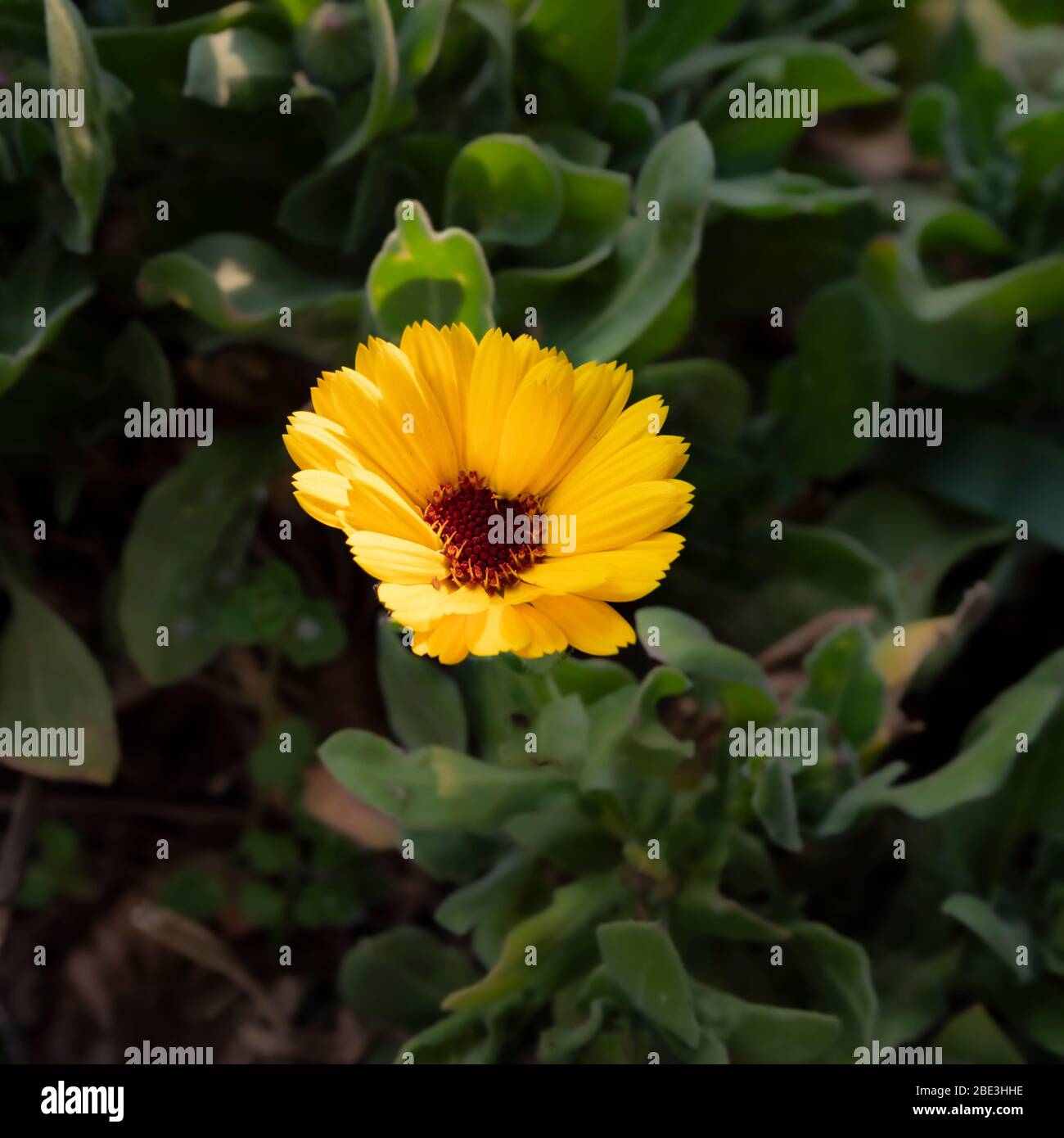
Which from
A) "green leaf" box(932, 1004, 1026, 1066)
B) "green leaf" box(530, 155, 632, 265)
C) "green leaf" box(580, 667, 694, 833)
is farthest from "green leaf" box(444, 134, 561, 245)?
"green leaf" box(932, 1004, 1026, 1066)

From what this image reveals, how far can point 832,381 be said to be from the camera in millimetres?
1413

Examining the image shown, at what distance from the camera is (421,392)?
0.92 m

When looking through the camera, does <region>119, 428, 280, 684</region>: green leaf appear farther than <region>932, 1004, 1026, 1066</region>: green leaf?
Yes

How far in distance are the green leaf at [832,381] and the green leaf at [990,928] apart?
0.50 m

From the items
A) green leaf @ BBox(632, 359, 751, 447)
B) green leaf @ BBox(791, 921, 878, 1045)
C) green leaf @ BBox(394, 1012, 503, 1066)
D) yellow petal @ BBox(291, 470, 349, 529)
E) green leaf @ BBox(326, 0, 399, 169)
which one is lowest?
Result: green leaf @ BBox(394, 1012, 503, 1066)

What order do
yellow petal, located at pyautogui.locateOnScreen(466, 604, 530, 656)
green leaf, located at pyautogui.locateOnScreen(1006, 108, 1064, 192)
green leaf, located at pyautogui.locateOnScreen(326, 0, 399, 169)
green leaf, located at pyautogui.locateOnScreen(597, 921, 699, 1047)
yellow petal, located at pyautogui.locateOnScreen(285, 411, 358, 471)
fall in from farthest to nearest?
green leaf, located at pyautogui.locateOnScreen(1006, 108, 1064, 192), green leaf, located at pyautogui.locateOnScreen(326, 0, 399, 169), green leaf, located at pyautogui.locateOnScreen(597, 921, 699, 1047), yellow petal, located at pyautogui.locateOnScreen(285, 411, 358, 471), yellow petal, located at pyautogui.locateOnScreen(466, 604, 530, 656)

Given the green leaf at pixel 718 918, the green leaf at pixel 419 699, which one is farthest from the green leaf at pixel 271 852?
the green leaf at pixel 718 918

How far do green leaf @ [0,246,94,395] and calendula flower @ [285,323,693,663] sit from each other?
432 millimetres

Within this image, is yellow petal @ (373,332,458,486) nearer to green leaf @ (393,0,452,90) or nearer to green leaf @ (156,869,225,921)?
green leaf @ (393,0,452,90)

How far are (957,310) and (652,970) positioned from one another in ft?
2.56

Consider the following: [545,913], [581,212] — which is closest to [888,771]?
[545,913]

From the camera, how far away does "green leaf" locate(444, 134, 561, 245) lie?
1199 mm

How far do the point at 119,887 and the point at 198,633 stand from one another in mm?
347

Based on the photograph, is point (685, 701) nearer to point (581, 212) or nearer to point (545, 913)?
point (545, 913)
